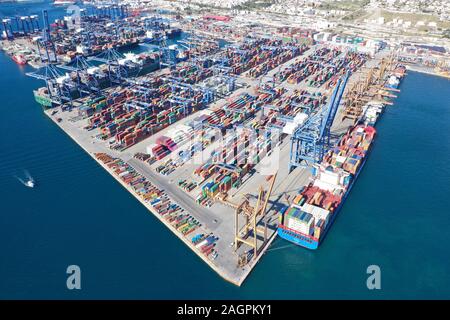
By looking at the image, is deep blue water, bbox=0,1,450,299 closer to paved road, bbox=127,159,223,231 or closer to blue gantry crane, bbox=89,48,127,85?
paved road, bbox=127,159,223,231

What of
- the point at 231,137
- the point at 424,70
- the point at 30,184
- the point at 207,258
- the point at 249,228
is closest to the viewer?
the point at 207,258

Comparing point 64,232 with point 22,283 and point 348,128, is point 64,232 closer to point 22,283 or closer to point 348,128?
point 22,283

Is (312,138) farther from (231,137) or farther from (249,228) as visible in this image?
(249,228)

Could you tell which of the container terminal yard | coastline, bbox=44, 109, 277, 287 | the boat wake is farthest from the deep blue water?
the container terminal yard

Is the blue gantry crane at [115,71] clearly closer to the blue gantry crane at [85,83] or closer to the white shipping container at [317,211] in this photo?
the blue gantry crane at [85,83]

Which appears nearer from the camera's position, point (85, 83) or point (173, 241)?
point (173, 241)

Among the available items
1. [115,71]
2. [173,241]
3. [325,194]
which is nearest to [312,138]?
[325,194]
